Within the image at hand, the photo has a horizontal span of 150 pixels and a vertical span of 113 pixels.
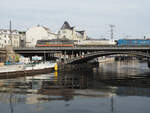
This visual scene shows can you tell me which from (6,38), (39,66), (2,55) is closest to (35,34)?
(6,38)

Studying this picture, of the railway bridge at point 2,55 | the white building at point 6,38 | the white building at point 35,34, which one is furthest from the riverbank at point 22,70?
the white building at point 35,34

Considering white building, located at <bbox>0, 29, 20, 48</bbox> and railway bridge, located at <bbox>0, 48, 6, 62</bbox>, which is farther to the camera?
white building, located at <bbox>0, 29, 20, 48</bbox>

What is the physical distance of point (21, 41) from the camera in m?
160

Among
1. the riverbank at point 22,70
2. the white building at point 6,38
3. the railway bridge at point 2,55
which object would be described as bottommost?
the riverbank at point 22,70

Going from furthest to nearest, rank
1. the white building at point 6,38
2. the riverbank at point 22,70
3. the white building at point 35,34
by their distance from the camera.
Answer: the white building at point 35,34
the white building at point 6,38
the riverbank at point 22,70

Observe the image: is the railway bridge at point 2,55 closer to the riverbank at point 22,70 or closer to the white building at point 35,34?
the riverbank at point 22,70

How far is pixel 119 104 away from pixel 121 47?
5939cm

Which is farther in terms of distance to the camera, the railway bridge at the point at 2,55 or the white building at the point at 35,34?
the white building at the point at 35,34

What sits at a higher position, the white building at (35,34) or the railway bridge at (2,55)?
the white building at (35,34)

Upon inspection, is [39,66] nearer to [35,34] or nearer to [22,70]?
[22,70]

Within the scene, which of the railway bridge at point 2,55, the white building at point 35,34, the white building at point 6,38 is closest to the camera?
the railway bridge at point 2,55

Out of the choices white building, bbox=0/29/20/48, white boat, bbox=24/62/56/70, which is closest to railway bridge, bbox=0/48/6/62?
white boat, bbox=24/62/56/70

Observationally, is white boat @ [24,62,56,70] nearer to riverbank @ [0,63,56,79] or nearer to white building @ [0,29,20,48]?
riverbank @ [0,63,56,79]

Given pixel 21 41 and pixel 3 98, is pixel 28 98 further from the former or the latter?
pixel 21 41
